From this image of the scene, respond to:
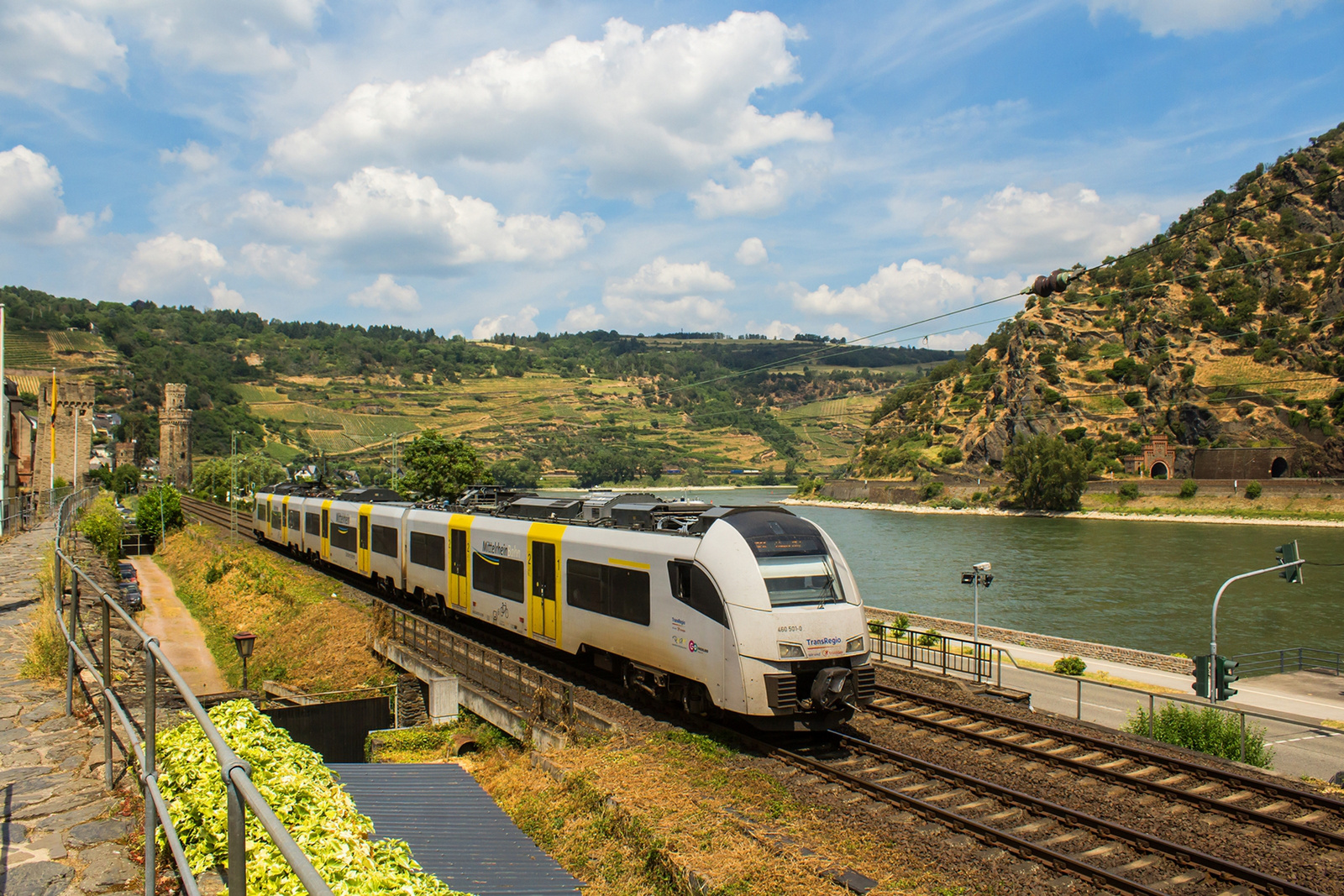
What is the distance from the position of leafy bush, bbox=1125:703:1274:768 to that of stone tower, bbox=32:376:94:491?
62.5m

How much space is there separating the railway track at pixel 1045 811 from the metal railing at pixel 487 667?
123 inches

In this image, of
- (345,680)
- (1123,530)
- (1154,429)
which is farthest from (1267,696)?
(1154,429)

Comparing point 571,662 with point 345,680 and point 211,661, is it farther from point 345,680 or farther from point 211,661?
point 211,661

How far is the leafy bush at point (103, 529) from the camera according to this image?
1122 inches

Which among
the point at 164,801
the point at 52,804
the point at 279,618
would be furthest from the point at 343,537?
the point at 164,801

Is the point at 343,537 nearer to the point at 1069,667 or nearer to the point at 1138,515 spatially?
the point at 1069,667

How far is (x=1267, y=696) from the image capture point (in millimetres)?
23516

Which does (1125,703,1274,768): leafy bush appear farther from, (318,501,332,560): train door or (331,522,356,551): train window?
(318,501,332,560): train door

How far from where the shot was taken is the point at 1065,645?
2995 cm

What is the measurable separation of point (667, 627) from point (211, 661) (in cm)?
1979

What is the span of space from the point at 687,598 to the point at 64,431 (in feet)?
211

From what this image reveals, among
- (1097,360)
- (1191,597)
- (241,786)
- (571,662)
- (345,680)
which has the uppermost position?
(1097,360)

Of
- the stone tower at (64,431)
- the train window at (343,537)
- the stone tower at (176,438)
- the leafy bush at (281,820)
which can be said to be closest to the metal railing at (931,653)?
the leafy bush at (281,820)

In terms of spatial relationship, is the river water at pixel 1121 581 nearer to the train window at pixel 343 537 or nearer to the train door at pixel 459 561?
the train window at pixel 343 537
